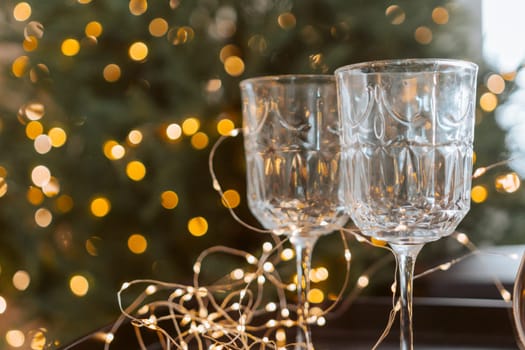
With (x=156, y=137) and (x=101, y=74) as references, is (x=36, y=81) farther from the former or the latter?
(x=156, y=137)

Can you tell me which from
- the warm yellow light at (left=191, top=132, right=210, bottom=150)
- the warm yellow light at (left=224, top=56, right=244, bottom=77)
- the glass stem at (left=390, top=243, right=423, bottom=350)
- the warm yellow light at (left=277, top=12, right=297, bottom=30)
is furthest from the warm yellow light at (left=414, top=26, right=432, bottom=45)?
the glass stem at (left=390, top=243, right=423, bottom=350)

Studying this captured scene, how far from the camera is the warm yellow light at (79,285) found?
185 centimetres

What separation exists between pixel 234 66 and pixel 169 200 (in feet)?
1.29

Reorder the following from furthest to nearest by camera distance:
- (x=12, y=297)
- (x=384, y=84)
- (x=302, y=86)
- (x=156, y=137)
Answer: (x=12, y=297) < (x=156, y=137) < (x=302, y=86) < (x=384, y=84)

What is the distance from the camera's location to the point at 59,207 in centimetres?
187

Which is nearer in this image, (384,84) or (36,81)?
(384,84)

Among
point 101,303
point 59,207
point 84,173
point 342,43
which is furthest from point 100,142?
point 342,43

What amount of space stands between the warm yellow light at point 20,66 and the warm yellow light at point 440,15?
1114 mm

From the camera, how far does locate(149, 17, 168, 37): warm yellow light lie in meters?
1.80

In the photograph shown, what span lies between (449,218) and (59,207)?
4.62 ft

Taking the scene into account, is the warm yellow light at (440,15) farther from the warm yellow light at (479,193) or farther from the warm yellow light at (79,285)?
the warm yellow light at (79,285)

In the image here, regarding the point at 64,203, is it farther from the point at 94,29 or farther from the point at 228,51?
the point at 228,51

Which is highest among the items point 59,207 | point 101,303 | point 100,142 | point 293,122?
point 293,122

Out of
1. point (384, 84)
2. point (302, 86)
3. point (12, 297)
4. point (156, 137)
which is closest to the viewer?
point (384, 84)
